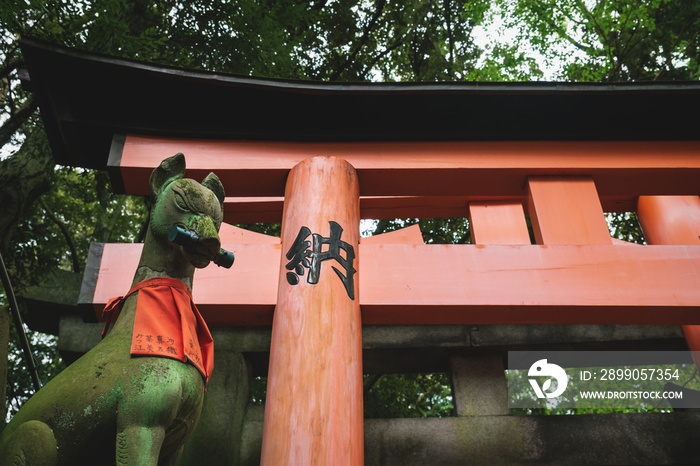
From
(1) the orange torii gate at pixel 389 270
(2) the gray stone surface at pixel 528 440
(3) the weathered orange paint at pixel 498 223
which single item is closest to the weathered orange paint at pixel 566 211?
(1) the orange torii gate at pixel 389 270

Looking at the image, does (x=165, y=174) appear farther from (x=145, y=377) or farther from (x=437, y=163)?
(x=437, y=163)

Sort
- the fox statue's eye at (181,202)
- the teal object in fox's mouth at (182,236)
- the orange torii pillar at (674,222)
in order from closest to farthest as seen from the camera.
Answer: the teal object in fox's mouth at (182,236) → the fox statue's eye at (181,202) → the orange torii pillar at (674,222)

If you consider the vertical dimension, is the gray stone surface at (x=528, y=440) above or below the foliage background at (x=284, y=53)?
below

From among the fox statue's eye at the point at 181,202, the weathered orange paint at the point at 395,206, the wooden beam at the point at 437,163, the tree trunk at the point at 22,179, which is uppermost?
the tree trunk at the point at 22,179

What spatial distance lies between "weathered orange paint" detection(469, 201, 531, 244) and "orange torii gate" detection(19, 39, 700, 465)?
110 centimetres

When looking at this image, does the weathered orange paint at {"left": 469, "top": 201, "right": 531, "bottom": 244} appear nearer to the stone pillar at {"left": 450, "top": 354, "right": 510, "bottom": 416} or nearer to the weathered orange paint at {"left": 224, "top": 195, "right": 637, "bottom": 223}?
the weathered orange paint at {"left": 224, "top": 195, "right": 637, "bottom": 223}

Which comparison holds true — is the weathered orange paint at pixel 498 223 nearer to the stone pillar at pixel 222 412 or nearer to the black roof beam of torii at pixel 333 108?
the black roof beam of torii at pixel 333 108

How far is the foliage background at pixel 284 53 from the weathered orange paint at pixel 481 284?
2962mm

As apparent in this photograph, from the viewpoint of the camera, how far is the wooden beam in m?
3.96

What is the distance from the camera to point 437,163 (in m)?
4.02

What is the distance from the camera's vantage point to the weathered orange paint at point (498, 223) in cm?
525

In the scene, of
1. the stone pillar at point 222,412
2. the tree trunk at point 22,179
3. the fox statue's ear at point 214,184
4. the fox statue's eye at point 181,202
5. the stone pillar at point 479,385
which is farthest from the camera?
the tree trunk at point 22,179

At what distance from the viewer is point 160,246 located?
2396mm

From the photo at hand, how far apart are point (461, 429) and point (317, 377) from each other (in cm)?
205
